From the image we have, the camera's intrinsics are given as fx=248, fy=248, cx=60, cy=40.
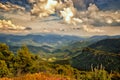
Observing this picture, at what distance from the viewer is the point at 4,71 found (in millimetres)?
78750

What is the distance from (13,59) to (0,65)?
55.5 feet

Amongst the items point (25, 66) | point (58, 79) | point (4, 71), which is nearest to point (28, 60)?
point (25, 66)

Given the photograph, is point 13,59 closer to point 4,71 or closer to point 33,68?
point 33,68

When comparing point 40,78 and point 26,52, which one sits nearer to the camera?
point 40,78

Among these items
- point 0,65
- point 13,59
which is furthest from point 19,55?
point 0,65

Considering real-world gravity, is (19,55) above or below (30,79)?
below

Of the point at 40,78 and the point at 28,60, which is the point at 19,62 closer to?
the point at 28,60

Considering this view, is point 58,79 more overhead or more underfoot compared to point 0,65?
more overhead

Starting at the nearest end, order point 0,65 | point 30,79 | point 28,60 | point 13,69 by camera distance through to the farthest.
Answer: point 30,79 → point 0,65 → point 13,69 → point 28,60

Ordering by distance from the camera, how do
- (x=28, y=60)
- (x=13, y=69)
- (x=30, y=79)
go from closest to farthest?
(x=30, y=79), (x=13, y=69), (x=28, y=60)

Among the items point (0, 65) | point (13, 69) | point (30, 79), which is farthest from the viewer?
point (13, 69)

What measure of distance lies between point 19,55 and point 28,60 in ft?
13.9

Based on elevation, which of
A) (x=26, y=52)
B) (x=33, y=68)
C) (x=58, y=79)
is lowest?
(x=33, y=68)

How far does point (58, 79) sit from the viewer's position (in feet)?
60.6
